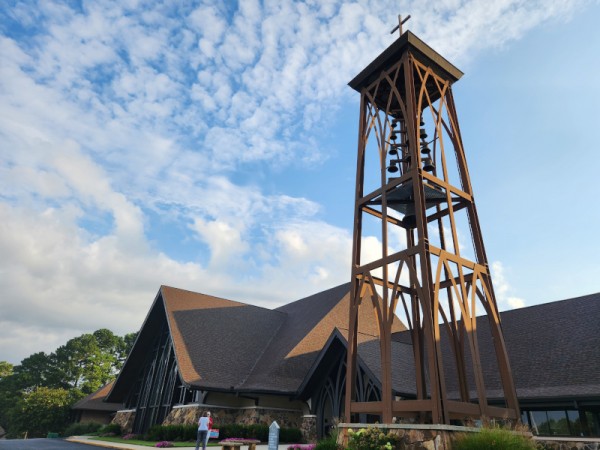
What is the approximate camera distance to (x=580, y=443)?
10.2 metres

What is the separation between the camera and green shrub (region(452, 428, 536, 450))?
823 centimetres

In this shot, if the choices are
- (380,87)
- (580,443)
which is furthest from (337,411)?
(380,87)

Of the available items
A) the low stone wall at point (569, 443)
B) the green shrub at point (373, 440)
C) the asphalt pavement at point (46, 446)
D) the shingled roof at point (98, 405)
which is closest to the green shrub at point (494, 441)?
the green shrub at point (373, 440)

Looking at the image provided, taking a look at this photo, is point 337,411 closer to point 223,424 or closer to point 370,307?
point 223,424

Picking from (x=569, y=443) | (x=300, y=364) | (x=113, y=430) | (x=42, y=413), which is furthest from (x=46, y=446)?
(x=42, y=413)

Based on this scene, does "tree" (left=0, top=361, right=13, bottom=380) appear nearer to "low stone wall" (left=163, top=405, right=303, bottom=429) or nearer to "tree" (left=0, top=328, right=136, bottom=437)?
"tree" (left=0, top=328, right=136, bottom=437)

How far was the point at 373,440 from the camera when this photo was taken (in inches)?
391

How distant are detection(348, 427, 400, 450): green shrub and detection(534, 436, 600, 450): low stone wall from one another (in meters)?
3.59

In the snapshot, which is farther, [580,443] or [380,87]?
[380,87]

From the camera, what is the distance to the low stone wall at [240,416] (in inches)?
774

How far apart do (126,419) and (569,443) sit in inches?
946

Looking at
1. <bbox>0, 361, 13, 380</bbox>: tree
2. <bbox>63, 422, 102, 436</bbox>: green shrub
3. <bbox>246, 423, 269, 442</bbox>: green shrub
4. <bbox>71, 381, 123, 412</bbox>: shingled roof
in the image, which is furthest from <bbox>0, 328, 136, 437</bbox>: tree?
<bbox>246, 423, 269, 442</bbox>: green shrub

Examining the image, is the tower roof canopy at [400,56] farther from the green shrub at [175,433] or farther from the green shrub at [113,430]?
the green shrub at [113,430]

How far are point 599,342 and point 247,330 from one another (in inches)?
703
